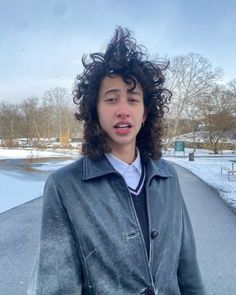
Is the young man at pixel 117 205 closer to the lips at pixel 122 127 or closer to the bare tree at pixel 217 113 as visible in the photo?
the lips at pixel 122 127

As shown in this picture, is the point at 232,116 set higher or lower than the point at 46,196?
higher

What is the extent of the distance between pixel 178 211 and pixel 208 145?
136ft

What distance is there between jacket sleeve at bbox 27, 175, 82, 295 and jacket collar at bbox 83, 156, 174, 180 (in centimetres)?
19

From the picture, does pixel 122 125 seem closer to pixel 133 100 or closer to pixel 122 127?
pixel 122 127

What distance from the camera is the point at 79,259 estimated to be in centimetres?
132

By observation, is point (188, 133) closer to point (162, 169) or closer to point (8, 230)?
point (8, 230)

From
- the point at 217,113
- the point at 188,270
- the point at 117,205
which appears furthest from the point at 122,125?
the point at 217,113

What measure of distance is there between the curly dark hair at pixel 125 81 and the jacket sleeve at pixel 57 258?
333 mm

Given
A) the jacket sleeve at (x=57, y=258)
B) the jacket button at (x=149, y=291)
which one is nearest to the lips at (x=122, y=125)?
the jacket sleeve at (x=57, y=258)

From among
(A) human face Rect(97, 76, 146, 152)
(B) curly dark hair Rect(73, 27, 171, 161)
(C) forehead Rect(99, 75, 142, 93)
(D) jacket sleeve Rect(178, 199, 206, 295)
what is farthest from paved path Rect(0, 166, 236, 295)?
(C) forehead Rect(99, 75, 142, 93)

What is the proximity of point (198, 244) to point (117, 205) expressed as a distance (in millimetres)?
4013

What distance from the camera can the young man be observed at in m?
1.30

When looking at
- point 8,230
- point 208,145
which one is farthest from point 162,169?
point 208,145

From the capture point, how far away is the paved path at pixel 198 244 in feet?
12.0
